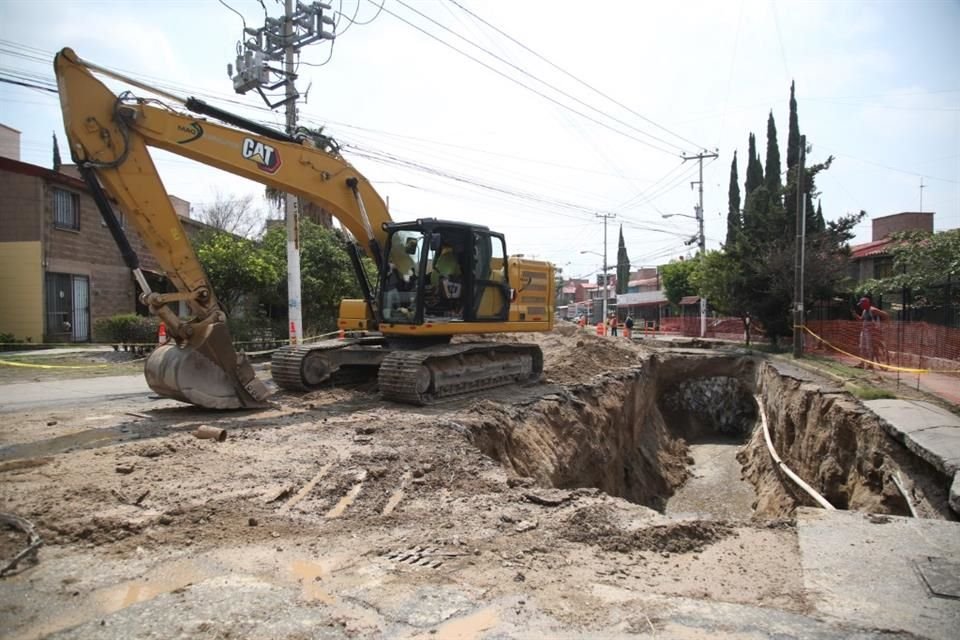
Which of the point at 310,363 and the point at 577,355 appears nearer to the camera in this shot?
the point at 310,363

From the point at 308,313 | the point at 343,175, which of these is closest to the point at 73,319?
the point at 308,313

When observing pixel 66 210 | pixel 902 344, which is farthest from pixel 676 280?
pixel 66 210

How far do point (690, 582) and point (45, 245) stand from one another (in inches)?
832

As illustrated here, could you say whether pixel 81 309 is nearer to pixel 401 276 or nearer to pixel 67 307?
pixel 67 307

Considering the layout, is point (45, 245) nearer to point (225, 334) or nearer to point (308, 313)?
point (308, 313)

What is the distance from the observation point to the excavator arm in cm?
681

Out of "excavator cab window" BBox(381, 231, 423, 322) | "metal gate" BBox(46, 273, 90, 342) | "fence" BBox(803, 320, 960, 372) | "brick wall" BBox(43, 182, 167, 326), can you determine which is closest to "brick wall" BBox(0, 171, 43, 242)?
"brick wall" BBox(43, 182, 167, 326)

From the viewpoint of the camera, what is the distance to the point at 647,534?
14.0 feet

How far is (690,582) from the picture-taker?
3.54 m

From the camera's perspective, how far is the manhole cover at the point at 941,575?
3.36 metres

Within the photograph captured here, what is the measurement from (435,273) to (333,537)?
5.82 metres

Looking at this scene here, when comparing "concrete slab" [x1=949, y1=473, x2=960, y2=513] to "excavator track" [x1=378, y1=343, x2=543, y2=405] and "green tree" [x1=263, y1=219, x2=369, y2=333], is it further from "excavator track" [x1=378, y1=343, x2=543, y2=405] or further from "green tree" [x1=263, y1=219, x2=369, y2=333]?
"green tree" [x1=263, y1=219, x2=369, y2=333]

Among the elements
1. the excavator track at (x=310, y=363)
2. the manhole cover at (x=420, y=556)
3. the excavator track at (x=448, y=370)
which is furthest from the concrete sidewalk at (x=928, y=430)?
the excavator track at (x=310, y=363)

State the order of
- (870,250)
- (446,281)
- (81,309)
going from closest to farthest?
(446,281), (81,309), (870,250)
